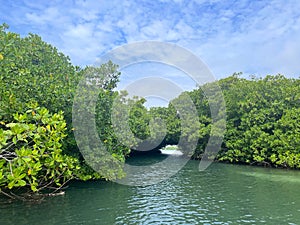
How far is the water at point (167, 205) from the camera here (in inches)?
398

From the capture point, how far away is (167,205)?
40.3 feet

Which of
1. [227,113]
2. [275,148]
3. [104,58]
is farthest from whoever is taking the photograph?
[227,113]

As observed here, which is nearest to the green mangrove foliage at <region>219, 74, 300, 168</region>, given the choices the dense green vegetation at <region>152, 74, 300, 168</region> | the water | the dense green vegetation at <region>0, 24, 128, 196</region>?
the dense green vegetation at <region>152, 74, 300, 168</region>

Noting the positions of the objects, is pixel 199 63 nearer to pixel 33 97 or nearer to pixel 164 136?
pixel 33 97

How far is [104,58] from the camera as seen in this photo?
1731 centimetres

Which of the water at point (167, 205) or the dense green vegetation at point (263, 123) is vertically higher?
the dense green vegetation at point (263, 123)

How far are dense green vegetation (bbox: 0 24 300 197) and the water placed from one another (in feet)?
3.52

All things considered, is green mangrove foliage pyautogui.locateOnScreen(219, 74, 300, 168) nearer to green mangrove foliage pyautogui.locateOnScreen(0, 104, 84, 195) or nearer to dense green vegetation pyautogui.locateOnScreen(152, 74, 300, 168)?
dense green vegetation pyautogui.locateOnScreen(152, 74, 300, 168)

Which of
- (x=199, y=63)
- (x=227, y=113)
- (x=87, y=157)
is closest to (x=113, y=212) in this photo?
(x=87, y=157)

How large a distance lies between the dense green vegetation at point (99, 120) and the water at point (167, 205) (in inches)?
42.2

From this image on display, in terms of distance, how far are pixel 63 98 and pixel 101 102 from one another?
7.97ft

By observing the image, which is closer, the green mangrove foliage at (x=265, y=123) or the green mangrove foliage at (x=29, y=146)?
the green mangrove foliage at (x=29, y=146)

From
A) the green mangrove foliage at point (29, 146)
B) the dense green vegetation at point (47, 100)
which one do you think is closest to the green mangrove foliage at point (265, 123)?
the dense green vegetation at point (47, 100)

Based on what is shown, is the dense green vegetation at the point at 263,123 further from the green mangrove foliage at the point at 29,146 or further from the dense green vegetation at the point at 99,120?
the green mangrove foliage at the point at 29,146
